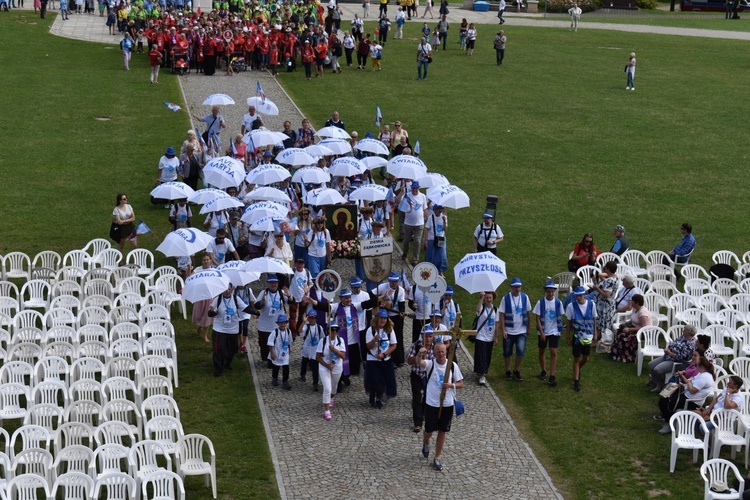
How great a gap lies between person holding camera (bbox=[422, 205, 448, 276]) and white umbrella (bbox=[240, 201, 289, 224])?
9.96 ft

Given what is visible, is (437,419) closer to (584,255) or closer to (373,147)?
(584,255)

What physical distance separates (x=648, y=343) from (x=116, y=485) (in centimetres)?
970

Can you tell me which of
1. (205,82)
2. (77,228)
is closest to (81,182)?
(77,228)

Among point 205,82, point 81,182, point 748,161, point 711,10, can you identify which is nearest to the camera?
point 81,182

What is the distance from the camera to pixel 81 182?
28.8m

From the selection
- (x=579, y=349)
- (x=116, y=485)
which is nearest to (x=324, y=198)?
(x=579, y=349)

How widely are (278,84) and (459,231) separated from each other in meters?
17.9

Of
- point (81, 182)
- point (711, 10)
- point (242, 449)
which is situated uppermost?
point (711, 10)

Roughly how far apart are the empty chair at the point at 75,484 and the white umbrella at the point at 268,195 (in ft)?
32.2

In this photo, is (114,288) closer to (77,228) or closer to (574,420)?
(77,228)

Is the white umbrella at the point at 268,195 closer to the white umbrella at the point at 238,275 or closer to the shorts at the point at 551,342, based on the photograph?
the white umbrella at the point at 238,275

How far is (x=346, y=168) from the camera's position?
79.4 ft

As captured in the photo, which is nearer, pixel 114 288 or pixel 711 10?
pixel 114 288

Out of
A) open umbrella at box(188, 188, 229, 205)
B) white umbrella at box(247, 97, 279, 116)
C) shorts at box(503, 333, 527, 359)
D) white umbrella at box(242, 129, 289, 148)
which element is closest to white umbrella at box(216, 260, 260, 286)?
open umbrella at box(188, 188, 229, 205)
